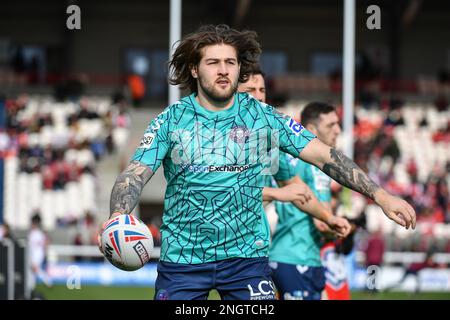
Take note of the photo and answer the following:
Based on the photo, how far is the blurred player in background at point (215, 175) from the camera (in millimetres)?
5934

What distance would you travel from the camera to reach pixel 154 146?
5.96 m

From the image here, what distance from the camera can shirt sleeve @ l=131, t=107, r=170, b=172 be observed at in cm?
594

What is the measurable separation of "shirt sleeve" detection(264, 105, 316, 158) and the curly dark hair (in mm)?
379

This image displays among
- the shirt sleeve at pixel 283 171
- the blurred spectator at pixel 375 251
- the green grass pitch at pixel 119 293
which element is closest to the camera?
the shirt sleeve at pixel 283 171

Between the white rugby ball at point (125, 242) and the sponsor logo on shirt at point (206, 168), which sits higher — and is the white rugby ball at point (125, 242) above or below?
below

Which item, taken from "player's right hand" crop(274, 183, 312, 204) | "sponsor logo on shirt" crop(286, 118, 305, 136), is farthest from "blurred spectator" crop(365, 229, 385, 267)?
"sponsor logo on shirt" crop(286, 118, 305, 136)

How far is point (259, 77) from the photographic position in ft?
25.5

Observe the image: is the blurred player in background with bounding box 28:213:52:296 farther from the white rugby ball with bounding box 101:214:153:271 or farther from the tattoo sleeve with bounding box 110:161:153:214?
the white rugby ball with bounding box 101:214:153:271

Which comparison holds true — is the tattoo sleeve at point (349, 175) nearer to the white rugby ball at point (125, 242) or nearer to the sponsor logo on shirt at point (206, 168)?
the sponsor logo on shirt at point (206, 168)

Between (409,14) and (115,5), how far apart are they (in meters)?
11.0

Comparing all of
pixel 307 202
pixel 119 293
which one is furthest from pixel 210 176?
pixel 119 293

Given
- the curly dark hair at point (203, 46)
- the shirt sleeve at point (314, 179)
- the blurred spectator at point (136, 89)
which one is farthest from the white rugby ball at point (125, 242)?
the blurred spectator at point (136, 89)

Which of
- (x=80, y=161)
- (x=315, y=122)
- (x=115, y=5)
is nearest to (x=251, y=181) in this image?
(x=315, y=122)

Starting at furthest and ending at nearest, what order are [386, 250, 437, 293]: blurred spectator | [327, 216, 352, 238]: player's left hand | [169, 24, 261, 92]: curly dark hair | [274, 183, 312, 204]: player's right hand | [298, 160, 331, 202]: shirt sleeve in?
[386, 250, 437, 293]: blurred spectator
[298, 160, 331, 202]: shirt sleeve
[327, 216, 352, 238]: player's left hand
[274, 183, 312, 204]: player's right hand
[169, 24, 261, 92]: curly dark hair
